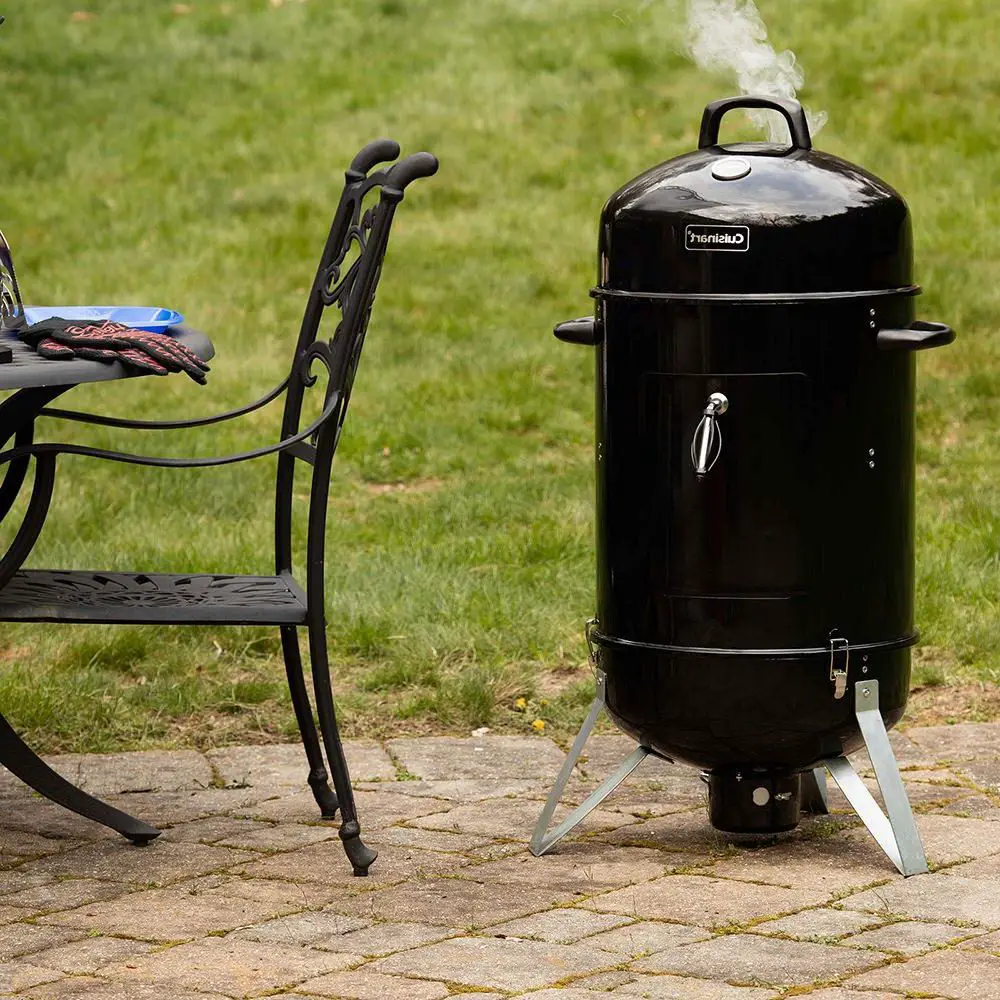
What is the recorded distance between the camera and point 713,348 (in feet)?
12.0

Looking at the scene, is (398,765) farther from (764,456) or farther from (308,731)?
(764,456)

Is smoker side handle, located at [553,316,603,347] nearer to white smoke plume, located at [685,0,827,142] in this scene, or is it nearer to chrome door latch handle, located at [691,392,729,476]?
chrome door latch handle, located at [691,392,729,476]

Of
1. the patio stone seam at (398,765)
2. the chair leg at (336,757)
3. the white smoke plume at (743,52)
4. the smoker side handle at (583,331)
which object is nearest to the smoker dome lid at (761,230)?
the smoker side handle at (583,331)

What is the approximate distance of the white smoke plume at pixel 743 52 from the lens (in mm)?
4359

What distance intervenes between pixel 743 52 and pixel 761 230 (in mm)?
957

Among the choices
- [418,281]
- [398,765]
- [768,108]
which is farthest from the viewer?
[418,281]

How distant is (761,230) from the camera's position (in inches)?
142

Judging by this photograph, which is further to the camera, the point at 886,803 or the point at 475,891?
the point at 886,803

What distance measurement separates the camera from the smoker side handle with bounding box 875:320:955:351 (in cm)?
365

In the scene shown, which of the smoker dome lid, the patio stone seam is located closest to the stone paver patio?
the patio stone seam

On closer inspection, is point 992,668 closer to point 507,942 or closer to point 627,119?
point 507,942

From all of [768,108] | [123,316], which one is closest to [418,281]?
[123,316]

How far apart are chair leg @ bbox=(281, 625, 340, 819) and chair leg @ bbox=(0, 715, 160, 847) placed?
385 millimetres

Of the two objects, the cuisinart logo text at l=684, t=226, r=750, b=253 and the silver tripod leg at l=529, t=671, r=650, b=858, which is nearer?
the cuisinart logo text at l=684, t=226, r=750, b=253
